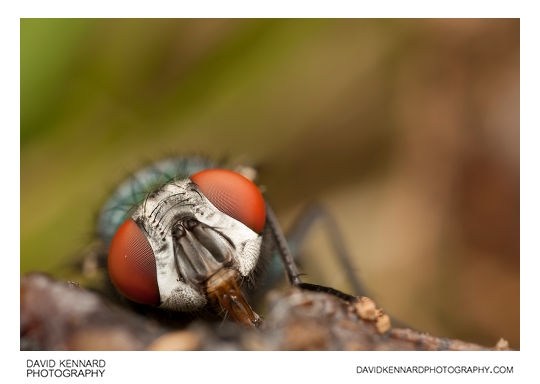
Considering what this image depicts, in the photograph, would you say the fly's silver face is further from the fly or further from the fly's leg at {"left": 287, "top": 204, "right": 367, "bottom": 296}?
the fly's leg at {"left": 287, "top": 204, "right": 367, "bottom": 296}

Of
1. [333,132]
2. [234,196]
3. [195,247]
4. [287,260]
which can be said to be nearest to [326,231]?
[333,132]

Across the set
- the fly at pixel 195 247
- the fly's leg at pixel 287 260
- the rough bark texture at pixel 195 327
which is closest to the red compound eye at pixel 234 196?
the fly at pixel 195 247

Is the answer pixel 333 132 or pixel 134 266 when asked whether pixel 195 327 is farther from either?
pixel 333 132

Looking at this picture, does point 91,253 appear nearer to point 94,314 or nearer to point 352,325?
point 94,314

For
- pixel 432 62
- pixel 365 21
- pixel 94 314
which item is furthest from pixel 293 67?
pixel 94 314

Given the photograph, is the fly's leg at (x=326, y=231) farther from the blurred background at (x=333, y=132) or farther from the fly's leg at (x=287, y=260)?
the fly's leg at (x=287, y=260)

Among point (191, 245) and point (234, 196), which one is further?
point (234, 196)
